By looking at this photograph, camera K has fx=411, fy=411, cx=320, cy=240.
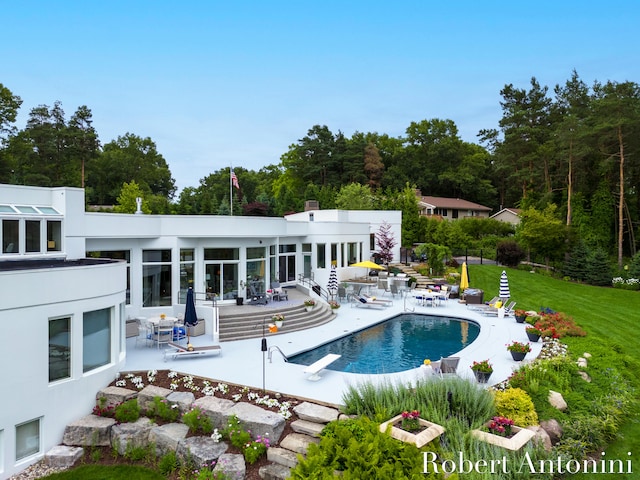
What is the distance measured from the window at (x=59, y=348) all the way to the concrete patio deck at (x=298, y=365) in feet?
7.23

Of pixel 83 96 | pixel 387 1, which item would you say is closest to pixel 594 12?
pixel 387 1

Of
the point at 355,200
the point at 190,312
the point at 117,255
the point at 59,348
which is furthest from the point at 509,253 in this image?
the point at 59,348

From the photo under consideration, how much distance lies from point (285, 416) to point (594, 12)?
769 inches

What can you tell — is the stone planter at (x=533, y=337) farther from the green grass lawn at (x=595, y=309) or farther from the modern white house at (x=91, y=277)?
the modern white house at (x=91, y=277)

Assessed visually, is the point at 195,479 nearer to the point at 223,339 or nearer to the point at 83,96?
the point at 223,339

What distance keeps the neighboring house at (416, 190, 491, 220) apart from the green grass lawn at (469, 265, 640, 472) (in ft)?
67.0

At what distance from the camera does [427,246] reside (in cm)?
2745

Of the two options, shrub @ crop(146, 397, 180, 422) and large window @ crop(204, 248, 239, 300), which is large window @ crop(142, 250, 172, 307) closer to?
large window @ crop(204, 248, 239, 300)

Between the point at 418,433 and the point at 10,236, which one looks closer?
the point at 418,433

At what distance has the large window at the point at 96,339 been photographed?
9578 mm

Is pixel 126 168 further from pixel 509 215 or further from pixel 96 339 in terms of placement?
pixel 96 339

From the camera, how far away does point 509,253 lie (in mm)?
30375

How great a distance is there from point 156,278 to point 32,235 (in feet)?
14.3

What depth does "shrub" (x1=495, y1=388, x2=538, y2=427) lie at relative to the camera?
7.97m
